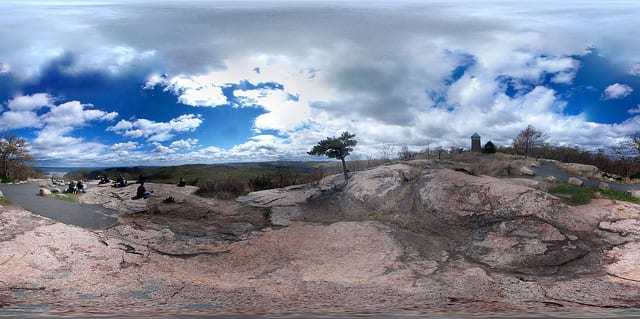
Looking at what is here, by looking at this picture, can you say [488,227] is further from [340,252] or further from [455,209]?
[340,252]

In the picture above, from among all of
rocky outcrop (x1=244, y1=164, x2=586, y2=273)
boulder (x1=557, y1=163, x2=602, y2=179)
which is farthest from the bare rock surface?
boulder (x1=557, y1=163, x2=602, y2=179)

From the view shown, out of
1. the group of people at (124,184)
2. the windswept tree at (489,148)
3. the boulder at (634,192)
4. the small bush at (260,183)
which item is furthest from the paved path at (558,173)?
the group of people at (124,184)

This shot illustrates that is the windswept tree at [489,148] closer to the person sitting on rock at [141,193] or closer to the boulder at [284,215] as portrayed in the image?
the boulder at [284,215]

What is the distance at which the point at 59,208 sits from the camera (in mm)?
4453

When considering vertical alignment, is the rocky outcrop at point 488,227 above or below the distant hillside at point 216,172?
below

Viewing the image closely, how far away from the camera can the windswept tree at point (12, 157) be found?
4.47 metres

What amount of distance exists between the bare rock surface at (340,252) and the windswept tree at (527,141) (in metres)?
0.61

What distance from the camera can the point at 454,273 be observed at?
3.96m

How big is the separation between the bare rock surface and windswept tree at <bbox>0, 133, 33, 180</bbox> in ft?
1.76

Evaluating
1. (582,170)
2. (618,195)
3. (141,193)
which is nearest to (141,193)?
(141,193)

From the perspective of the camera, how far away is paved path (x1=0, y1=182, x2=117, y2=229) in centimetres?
434

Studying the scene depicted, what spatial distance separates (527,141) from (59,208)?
212 inches

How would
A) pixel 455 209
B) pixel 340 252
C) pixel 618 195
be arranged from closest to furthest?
pixel 340 252 → pixel 455 209 → pixel 618 195

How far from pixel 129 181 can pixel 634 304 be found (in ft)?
17.1
